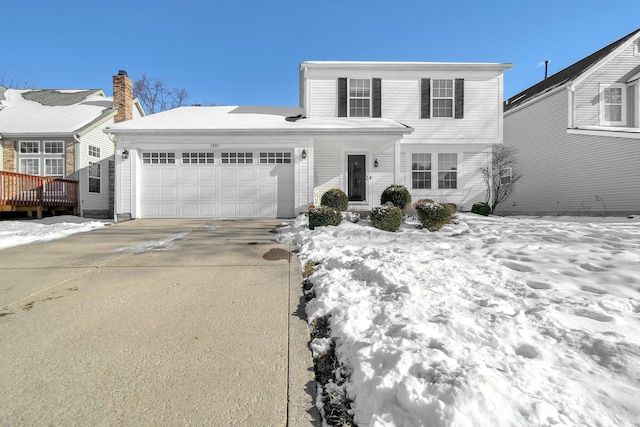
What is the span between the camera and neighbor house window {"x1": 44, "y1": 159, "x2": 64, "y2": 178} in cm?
1258

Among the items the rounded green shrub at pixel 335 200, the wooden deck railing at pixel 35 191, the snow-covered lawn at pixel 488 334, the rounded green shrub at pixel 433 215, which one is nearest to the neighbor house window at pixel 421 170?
the rounded green shrub at pixel 335 200

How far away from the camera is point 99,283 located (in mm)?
3572

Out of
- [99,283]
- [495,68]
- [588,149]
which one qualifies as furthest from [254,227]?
[588,149]

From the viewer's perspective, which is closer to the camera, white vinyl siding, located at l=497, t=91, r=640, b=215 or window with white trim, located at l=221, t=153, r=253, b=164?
window with white trim, located at l=221, t=153, r=253, b=164

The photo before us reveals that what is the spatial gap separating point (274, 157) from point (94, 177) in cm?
897

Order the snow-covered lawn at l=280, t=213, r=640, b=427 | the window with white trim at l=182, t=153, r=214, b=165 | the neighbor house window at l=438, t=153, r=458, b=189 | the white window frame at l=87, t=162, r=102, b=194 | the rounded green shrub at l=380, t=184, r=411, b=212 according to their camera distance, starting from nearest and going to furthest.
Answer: the snow-covered lawn at l=280, t=213, r=640, b=427 < the rounded green shrub at l=380, t=184, r=411, b=212 < the window with white trim at l=182, t=153, r=214, b=165 < the neighbor house window at l=438, t=153, r=458, b=189 < the white window frame at l=87, t=162, r=102, b=194

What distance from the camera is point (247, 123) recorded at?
34.8 feet

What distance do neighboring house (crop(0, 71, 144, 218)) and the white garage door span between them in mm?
4862

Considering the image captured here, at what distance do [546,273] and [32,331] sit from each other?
4923 mm

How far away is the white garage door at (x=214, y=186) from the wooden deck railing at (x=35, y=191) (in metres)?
4.27

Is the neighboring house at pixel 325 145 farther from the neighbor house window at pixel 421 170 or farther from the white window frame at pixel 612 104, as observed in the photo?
the white window frame at pixel 612 104

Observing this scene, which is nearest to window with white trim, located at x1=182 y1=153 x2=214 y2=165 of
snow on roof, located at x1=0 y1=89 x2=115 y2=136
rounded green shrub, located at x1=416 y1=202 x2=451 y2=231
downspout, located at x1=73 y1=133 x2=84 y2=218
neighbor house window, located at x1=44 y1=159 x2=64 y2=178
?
downspout, located at x1=73 y1=133 x2=84 y2=218

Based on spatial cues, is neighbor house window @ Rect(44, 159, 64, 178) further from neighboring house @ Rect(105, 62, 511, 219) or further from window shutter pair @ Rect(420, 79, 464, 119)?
window shutter pair @ Rect(420, 79, 464, 119)

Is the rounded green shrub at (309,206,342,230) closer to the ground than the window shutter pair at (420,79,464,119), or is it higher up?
closer to the ground
